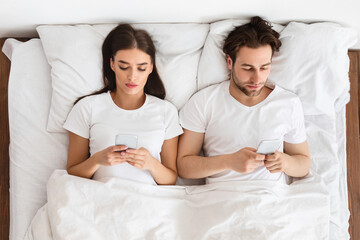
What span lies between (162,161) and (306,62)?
0.82 meters

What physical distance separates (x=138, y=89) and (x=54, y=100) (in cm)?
43

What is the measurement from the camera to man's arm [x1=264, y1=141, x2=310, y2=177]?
64.9 inches

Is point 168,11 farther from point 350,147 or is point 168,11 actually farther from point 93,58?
point 350,147

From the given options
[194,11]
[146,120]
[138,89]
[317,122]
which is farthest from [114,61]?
[317,122]

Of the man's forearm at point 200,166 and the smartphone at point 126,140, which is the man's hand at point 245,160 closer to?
the man's forearm at point 200,166

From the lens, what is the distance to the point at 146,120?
1.82 m

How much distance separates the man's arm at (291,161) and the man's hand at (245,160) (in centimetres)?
4

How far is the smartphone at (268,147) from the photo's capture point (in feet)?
5.13

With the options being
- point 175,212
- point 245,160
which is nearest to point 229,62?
point 245,160

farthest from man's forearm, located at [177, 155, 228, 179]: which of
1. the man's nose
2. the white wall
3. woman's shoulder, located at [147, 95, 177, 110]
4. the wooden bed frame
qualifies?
the wooden bed frame

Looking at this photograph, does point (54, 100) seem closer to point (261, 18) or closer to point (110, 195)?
point (110, 195)

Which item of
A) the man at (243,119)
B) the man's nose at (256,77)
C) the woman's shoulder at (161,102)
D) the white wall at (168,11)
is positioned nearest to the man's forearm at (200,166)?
the man at (243,119)

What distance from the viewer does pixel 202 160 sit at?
1.78 meters

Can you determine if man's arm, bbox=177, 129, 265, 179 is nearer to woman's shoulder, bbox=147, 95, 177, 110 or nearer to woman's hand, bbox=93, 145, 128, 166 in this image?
woman's shoulder, bbox=147, 95, 177, 110
